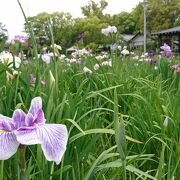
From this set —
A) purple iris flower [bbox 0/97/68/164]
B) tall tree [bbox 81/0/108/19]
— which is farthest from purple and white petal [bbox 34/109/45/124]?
tall tree [bbox 81/0/108/19]

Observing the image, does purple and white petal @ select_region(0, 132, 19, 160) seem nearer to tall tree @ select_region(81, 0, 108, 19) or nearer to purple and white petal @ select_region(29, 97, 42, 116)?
purple and white petal @ select_region(29, 97, 42, 116)

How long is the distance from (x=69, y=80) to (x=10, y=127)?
7.51 feet

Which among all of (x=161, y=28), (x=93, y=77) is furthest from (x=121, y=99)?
(x=161, y=28)

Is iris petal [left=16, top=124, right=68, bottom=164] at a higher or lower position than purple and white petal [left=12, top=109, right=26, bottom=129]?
lower

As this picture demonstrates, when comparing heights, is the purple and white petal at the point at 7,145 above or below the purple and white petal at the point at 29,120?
below

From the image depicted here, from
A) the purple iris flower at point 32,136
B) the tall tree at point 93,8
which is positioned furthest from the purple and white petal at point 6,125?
the tall tree at point 93,8

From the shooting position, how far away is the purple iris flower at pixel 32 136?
0.61 metres

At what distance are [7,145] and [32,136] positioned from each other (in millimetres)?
45

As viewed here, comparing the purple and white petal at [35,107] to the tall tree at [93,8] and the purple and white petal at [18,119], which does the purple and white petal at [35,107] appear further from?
the tall tree at [93,8]

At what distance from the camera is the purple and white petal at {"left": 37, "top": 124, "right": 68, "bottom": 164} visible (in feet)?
2.00

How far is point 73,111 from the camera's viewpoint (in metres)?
1.57

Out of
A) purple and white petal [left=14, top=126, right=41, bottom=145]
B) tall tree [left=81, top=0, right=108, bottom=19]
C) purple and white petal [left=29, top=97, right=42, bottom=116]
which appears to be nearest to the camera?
purple and white petal [left=14, top=126, right=41, bottom=145]

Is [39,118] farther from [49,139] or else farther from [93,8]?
[93,8]

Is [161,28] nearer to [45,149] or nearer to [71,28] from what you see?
[71,28]
